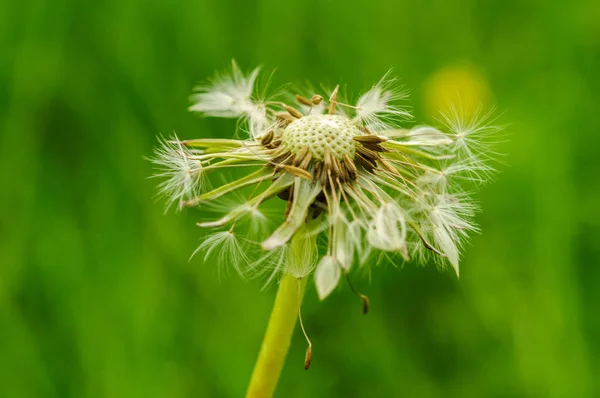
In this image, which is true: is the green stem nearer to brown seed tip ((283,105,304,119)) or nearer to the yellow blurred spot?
brown seed tip ((283,105,304,119))

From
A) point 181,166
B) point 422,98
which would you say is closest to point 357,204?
point 181,166

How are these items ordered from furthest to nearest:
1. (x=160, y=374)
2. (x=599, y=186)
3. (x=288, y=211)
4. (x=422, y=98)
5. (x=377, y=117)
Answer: (x=422, y=98), (x=599, y=186), (x=160, y=374), (x=377, y=117), (x=288, y=211)

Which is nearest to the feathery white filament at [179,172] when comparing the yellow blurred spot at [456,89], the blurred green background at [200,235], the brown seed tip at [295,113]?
the brown seed tip at [295,113]

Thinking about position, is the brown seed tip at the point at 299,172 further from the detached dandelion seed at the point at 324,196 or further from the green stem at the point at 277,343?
the green stem at the point at 277,343

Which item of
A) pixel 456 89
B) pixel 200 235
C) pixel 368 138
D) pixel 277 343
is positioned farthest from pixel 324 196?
pixel 456 89

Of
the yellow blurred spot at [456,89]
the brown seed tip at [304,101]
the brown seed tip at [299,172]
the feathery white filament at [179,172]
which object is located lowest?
the feathery white filament at [179,172]

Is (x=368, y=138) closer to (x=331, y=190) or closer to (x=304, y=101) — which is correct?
(x=331, y=190)

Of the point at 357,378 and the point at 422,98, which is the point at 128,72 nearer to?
the point at 422,98
